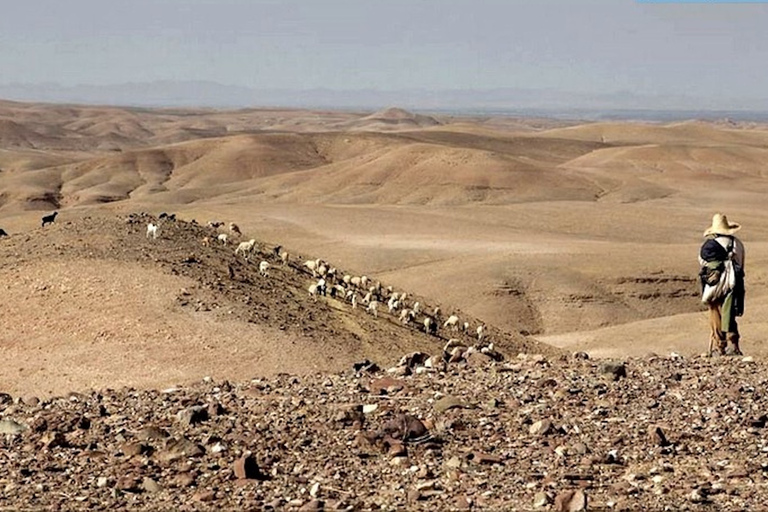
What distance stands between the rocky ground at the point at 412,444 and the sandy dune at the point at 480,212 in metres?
9.93

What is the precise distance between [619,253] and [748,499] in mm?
37920

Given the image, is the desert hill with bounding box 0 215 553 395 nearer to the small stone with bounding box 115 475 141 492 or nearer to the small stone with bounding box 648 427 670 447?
the small stone with bounding box 115 475 141 492

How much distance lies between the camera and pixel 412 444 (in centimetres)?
897

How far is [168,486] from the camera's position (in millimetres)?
8234

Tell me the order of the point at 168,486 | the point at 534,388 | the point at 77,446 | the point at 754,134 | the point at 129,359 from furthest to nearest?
the point at 754,134 < the point at 129,359 < the point at 534,388 < the point at 77,446 < the point at 168,486

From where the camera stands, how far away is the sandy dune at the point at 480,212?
3525 cm

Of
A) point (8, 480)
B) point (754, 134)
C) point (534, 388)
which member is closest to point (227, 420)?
point (8, 480)

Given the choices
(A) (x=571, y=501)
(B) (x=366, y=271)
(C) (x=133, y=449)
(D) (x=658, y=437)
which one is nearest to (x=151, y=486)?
(C) (x=133, y=449)

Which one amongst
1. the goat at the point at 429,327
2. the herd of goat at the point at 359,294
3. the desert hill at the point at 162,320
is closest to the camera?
the desert hill at the point at 162,320

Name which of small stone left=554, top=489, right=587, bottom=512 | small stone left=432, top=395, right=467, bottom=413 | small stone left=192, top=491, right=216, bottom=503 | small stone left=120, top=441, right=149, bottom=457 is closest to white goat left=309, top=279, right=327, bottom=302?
small stone left=432, top=395, right=467, bottom=413

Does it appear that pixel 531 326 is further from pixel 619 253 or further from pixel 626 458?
pixel 626 458

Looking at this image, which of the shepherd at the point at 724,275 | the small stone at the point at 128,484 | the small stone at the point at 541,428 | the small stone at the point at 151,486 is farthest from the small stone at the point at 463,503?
the shepherd at the point at 724,275

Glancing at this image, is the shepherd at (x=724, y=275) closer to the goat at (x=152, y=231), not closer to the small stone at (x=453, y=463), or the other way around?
the small stone at (x=453, y=463)

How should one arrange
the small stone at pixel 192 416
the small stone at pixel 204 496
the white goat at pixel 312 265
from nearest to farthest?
the small stone at pixel 204 496
the small stone at pixel 192 416
the white goat at pixel 312 265
